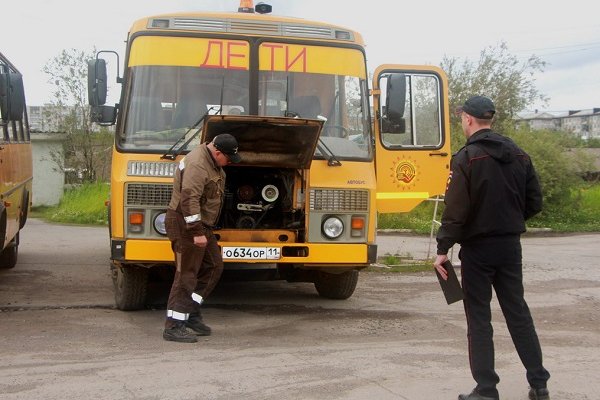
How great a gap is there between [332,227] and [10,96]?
3.74 meters

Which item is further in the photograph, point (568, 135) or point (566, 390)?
point (568, 135)

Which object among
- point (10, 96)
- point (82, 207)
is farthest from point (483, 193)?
point (82, 207)

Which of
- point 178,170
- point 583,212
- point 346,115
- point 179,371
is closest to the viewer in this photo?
point 179,371

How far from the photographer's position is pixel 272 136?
25.0ft

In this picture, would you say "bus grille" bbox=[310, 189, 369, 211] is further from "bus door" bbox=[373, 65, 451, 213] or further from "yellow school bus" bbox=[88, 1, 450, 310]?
"bus door" bbox=[373, 65, 451, 213]

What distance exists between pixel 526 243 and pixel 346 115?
1155 cm

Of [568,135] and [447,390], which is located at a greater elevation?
[568,135]

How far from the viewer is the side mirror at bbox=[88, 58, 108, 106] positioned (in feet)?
26.6

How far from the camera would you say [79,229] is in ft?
64.5

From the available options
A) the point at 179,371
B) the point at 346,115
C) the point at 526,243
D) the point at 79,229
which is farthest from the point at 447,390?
the point at 79,229

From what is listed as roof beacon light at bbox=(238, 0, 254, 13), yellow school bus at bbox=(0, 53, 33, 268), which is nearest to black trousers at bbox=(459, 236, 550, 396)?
yellow school bus at bbox=(0, 53, 33, 268)

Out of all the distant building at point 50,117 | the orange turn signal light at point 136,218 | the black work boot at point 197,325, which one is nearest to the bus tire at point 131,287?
the orange turn signal light at point 136,218

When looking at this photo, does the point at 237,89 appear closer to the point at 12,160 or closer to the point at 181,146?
the point at 181,146

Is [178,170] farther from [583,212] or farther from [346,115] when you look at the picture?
[583,212]
